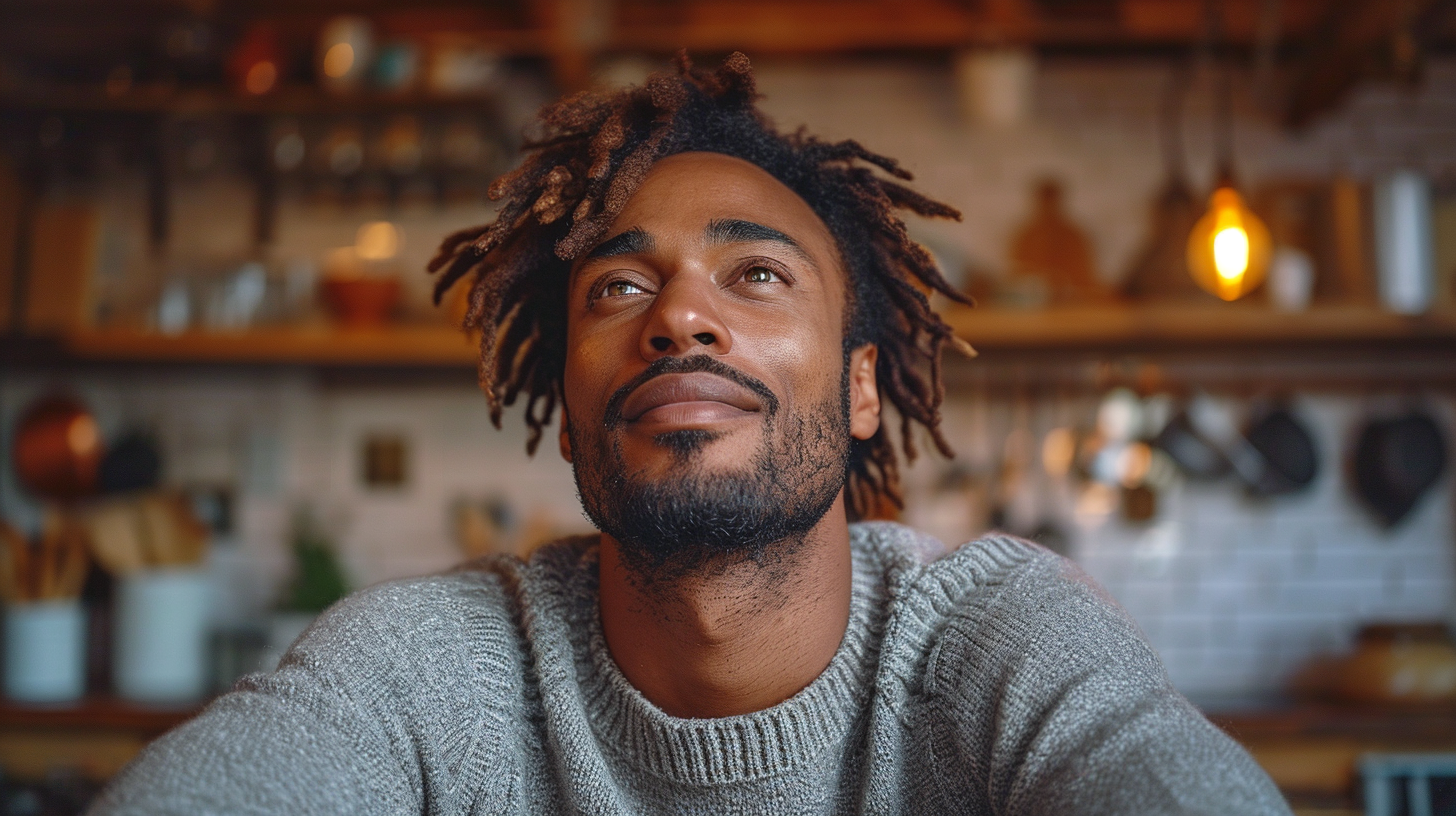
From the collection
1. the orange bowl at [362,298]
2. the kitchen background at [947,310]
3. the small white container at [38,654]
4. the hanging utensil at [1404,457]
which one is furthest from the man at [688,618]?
the hanging utensil at [1404,457]

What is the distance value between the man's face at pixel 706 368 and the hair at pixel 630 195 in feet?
0.16

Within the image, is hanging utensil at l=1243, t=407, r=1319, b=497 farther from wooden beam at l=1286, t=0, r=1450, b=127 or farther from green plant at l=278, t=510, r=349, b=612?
green plant at l=278, t=510, r=349, b=612

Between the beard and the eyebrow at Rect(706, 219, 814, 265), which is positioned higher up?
the eyebrow at Rect(706, 219, 814, 265)

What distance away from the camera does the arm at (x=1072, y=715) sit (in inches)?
36.5

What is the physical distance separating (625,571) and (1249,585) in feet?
8.45

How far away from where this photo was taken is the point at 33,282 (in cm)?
327

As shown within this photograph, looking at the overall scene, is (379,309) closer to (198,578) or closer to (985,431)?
(198,578)

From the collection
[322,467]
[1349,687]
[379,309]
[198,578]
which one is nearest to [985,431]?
[1349,687]

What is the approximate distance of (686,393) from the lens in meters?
1.22

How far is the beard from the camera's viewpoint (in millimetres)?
1193

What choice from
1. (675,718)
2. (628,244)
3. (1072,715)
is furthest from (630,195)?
(1072,715)

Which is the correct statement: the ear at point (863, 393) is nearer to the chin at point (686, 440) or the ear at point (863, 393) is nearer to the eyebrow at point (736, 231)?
the eyebrow at point (736, 231)

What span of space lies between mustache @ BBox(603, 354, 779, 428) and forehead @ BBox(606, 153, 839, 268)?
0.18 m

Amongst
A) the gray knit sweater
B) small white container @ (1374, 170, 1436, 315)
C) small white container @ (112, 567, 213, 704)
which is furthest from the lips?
small white container @ (1374, 170, 1436, 315)
